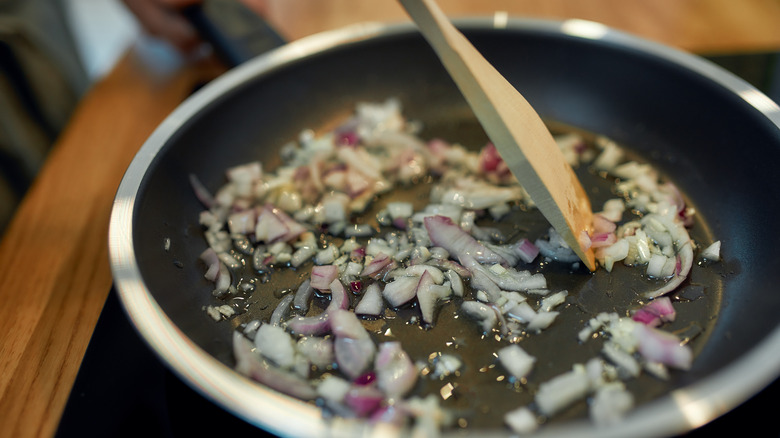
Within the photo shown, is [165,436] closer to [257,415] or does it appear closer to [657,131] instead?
[257,415]

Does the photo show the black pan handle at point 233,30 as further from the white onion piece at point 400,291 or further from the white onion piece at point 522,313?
the white onion piece at point 522,313

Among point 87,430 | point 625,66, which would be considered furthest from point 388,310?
point 625,66

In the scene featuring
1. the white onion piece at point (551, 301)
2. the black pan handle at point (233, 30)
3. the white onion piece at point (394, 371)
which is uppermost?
the black pan handle at point (233, 30)

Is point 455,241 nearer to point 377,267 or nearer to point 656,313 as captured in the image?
point 377,267

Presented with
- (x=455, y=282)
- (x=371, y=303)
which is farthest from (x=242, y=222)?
(x=455, y=282)

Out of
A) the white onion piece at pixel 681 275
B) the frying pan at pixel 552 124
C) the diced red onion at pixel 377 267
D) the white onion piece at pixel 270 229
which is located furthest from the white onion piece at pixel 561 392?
the white onion piece at pixel 270 229

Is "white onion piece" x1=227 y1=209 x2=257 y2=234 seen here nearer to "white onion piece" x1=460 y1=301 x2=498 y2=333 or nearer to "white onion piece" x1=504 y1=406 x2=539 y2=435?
"white onion piece" x1=460 y1=301 x2=498 y2=333
